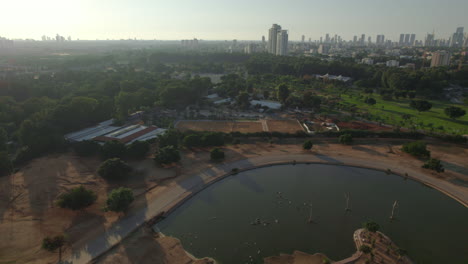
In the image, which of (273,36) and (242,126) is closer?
(242,126)

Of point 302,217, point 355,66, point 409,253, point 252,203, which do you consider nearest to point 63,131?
point 252,203

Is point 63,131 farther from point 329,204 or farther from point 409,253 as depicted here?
point 409,253

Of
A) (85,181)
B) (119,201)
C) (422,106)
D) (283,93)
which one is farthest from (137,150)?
(422,106)

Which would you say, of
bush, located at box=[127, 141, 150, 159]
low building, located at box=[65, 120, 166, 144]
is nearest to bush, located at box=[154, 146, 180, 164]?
bush, located at box=[127, 141, 150, 159]

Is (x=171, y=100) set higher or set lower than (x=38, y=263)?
higher

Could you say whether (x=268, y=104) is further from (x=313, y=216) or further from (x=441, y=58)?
(x=441, y=58)

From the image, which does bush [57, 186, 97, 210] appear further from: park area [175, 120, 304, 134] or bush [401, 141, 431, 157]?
bush [401, 141, 431, 157]

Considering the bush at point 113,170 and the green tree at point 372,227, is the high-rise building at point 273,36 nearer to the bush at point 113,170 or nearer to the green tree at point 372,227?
the bush at point 113,170
